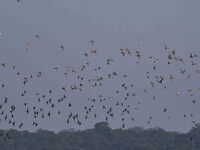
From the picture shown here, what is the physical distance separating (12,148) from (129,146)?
110 ft

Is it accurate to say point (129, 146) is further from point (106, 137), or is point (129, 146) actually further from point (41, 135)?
point (41, 135)

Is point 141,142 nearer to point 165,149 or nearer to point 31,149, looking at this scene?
point 165,149

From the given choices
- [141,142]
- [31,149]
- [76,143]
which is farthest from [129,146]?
[31,149]

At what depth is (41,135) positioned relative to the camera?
167 meters

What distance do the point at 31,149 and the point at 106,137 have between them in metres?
24.3

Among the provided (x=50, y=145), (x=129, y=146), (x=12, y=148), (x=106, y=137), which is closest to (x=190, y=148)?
(x=129, y=146)

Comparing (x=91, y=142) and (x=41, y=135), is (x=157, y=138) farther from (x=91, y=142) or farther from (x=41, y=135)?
(x=41, y=135)

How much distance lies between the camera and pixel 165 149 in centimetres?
15200

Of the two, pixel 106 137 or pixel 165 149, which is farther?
pixel 106 137

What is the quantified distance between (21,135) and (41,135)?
610 centimetres

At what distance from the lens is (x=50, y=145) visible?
15600cm

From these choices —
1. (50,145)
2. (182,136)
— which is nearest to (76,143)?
(50,145)

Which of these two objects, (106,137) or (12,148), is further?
(106,137)

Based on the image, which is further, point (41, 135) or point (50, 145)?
point (41, 135)
